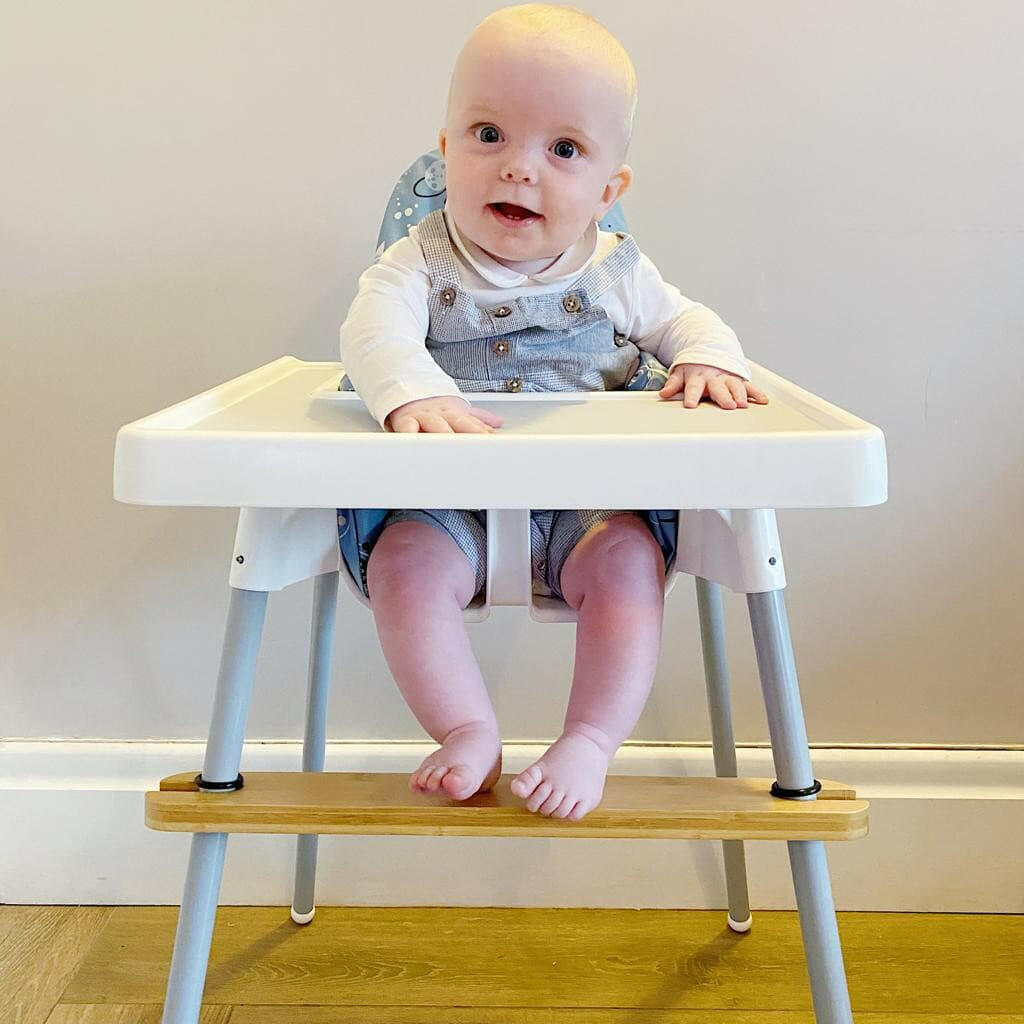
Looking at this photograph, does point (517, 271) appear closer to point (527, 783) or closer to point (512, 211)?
point (512, 211)

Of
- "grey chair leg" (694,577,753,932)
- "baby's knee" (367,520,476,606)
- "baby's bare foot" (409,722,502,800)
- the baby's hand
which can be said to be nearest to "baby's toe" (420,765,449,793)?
"baby's bare foot" (409,722,502,800)

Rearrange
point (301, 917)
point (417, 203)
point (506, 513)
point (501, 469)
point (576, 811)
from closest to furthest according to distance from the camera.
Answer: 1. point (501, 469)
2. point (576, 811)
3. point (506, 513)
4. point (417, 203)
5. point (301, 917)

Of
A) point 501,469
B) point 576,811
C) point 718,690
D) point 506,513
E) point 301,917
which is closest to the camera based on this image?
point 501,469

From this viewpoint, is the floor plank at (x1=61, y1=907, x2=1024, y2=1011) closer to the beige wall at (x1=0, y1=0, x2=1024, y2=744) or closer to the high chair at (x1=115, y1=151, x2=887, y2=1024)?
the beige wall at (x1=0, y1=0, x2=1024, y2=744)

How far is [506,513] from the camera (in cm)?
82

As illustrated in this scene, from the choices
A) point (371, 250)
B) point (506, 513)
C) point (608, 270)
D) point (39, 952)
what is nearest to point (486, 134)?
point (608, 270)

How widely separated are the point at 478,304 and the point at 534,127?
0.43 ft

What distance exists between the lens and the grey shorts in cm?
84

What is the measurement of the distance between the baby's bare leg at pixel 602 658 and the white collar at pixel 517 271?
6.8 inches

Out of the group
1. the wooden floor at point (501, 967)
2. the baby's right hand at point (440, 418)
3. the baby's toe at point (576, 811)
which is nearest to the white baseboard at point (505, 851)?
the wooden floor at point (501, 967)

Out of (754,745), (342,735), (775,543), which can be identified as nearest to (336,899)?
(342,735)

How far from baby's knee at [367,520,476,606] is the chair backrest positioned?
0.84 ft

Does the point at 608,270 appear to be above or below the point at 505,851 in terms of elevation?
above

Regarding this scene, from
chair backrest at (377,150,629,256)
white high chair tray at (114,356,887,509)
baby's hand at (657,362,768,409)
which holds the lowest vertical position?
white high chair tray at (114,356,887,509)
